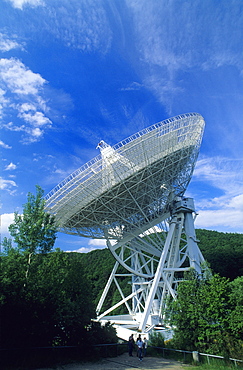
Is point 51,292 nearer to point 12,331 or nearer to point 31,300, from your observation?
point 31,300

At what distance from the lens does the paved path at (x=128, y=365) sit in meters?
11.9

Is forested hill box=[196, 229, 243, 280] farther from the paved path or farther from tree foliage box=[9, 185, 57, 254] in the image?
tree foliage box=[9, 185, 57, 254]

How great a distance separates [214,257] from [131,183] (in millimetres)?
43654

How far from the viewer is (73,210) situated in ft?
75.8

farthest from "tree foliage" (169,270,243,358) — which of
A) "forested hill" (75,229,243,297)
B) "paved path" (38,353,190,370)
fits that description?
"forested hill" (75,229,243,297)

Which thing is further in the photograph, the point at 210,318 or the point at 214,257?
the point at 214,257

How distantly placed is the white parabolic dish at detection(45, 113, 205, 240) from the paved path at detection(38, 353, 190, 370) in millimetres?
11790

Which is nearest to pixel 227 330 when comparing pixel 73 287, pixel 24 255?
pixel 73 287

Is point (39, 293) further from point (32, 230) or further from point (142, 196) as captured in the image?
point (142, 196)

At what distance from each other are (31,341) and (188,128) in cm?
2022

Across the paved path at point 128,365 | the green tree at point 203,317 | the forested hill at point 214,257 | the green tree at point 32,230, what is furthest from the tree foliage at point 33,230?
the forested hill at point 214,257

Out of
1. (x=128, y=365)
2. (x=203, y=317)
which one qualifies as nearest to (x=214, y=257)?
(x=203, y=317)

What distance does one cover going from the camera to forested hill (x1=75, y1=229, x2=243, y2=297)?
55250mm

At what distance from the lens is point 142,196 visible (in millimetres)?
24656
